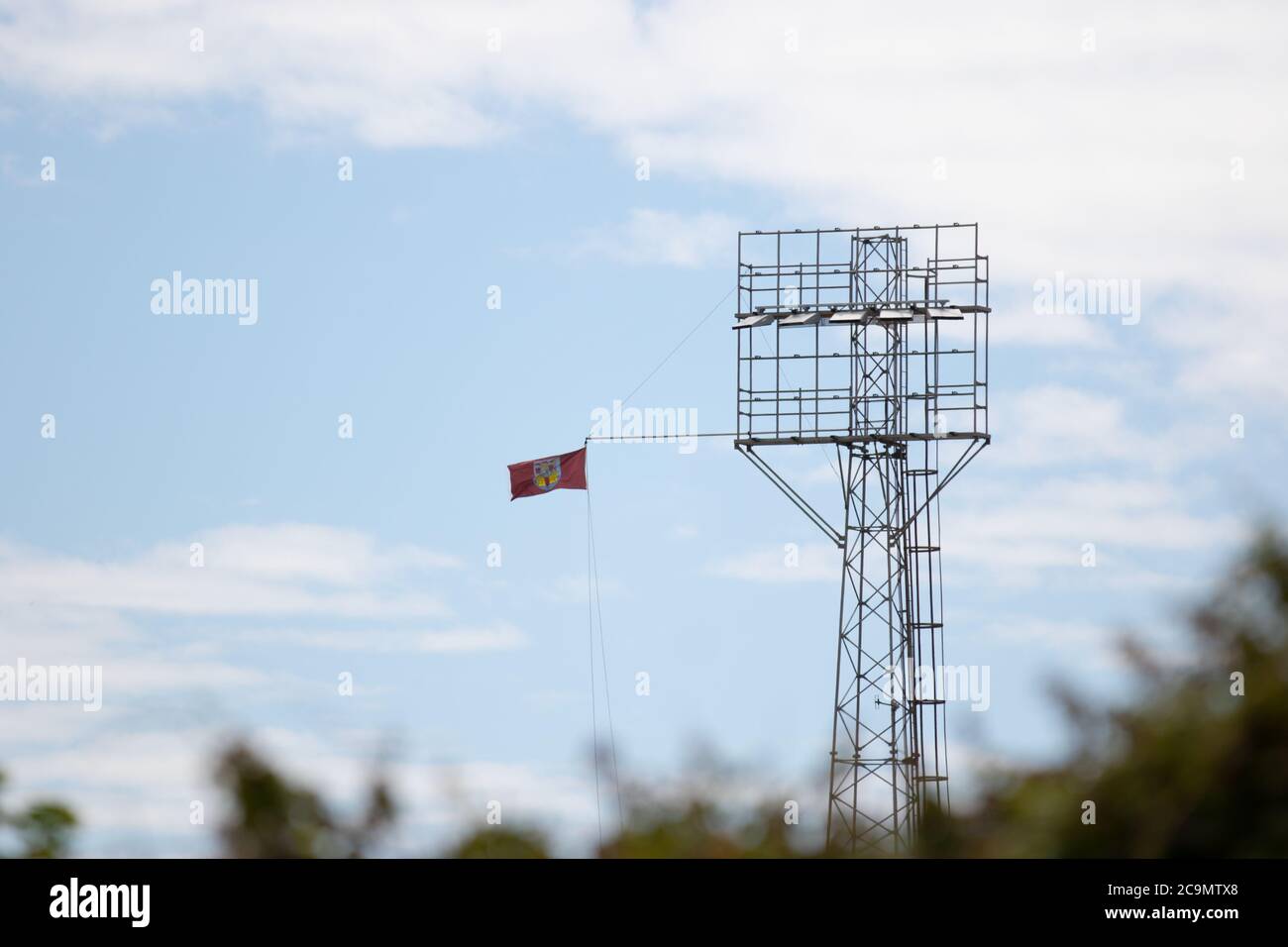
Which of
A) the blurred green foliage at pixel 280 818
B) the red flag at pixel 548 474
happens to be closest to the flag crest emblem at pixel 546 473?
the red flag at pixel 548 474

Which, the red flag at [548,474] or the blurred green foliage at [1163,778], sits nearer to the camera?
the blurred green foliage at [1163,778]

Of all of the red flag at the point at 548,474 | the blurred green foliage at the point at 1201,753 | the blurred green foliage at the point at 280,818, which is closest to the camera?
the blurred green foliage at the point at 1201,753

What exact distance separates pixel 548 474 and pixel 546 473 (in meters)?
0.07

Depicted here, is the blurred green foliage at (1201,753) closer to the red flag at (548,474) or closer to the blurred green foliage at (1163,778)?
the blurred green foliage at (1163,778)

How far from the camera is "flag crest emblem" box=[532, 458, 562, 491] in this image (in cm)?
3994

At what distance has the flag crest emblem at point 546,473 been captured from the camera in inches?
1572

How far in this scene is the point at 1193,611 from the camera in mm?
3607

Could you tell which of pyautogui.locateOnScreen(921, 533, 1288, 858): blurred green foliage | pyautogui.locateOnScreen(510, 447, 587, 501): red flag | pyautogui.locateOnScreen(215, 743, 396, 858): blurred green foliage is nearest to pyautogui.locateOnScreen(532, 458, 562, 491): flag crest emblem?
pyautogui.locateOnScreen(510, 447, 587, 501): red flag

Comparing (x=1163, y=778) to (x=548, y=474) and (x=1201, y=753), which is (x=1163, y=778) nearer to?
(x=1201, y=753)
